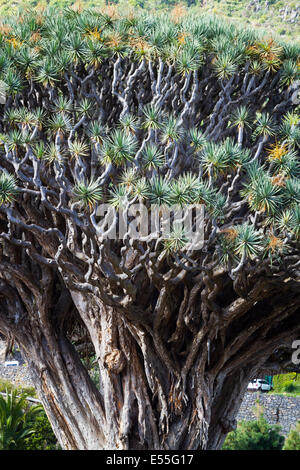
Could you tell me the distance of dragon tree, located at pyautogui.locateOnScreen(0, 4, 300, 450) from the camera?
25.4ft

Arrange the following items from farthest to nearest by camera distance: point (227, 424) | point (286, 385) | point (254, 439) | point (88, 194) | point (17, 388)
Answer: point (286, 385) → point (17, 388) → point (254, 439) → point (227, 424) → point (88, 194)

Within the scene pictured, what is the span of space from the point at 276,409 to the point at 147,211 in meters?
14.2

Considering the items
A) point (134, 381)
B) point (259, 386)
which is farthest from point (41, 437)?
point (259, 386)

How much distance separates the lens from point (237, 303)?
8.25m

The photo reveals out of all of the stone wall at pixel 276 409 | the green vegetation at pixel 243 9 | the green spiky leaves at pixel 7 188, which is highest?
the green vegetation at pixel 243 9

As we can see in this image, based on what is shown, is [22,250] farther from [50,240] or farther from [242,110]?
[242,110]

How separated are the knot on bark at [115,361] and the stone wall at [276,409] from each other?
39.3 feet

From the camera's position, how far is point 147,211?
7684 mm

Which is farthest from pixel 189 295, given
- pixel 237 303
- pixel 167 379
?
pixel 167 379

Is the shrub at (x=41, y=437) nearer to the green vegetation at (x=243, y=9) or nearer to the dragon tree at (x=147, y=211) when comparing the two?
the dragon tree at (x=147, y=211)

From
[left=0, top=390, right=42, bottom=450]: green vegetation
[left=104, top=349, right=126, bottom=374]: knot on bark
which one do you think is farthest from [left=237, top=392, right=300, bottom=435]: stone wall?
[left=104, top=349, right=126, bottom=374]: knot on bark

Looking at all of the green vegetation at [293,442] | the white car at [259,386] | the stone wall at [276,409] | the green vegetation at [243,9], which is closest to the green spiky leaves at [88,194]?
the green vegetation at [243,9]

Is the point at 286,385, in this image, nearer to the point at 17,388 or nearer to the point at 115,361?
the point at 17,388

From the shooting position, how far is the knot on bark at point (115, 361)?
8.88m
